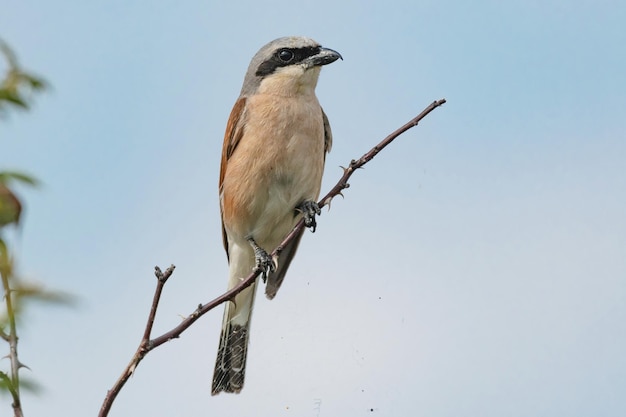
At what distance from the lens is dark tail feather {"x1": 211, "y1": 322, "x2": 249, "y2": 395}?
17.7 ft

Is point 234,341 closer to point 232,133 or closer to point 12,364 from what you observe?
point 232,133

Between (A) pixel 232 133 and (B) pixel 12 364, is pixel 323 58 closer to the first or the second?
(A) pixel 232 133

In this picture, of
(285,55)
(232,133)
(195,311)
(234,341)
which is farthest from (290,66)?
(195,311)

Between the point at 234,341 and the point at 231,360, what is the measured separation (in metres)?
0.25

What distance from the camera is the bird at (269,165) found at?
17.3 ft

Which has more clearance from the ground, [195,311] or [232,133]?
[232,133]

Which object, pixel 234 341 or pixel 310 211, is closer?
pixel 310 211

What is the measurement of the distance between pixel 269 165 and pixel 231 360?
1395mm

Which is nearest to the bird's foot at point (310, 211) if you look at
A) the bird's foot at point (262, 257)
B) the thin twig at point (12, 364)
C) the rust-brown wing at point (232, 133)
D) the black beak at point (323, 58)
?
the bird's foot at point (262, 257)

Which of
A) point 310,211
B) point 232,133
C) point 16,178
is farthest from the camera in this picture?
point 232,133

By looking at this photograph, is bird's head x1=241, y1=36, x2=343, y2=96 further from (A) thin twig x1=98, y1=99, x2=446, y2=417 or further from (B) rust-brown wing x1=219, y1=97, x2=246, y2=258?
(A) thin twig x1=98, y1=99, x2=446, y2=417

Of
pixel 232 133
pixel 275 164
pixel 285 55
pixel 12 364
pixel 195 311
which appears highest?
pixel 285 55

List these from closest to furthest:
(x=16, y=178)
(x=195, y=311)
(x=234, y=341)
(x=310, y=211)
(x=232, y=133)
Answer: (x=16, y=178)
(x=195, y=311)
(x=310, y=211)
(x=232, y=133)
(x=234, y=341)

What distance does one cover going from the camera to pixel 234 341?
19.1ft
